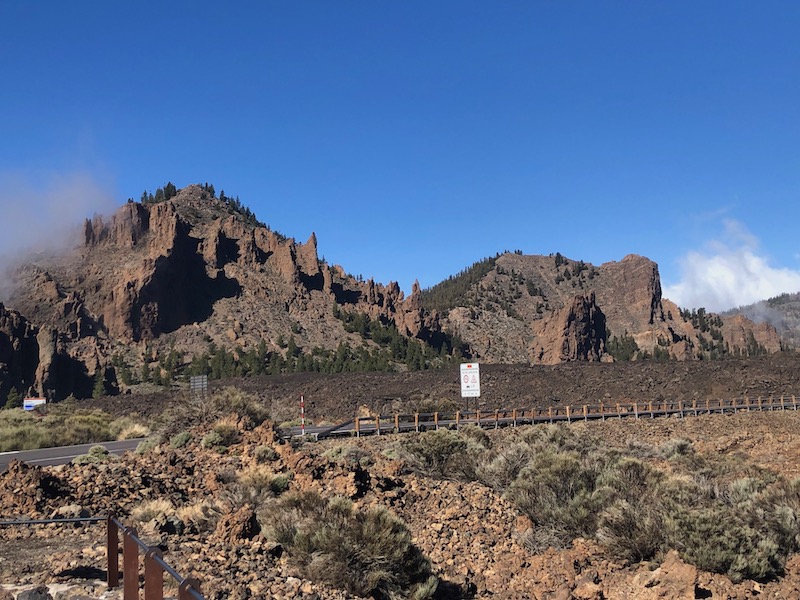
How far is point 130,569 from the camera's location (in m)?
5.00

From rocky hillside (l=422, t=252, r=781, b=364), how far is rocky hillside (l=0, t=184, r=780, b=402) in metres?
0.49

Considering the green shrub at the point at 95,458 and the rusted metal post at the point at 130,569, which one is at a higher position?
the rusted metal post at the point at 130,569

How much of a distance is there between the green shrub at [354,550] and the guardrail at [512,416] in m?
15.9

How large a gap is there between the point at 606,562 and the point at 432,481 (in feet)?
18.4

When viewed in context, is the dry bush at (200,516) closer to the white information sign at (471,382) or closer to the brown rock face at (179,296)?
the white information sign at (471,382)

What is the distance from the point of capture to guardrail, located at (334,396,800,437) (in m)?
26.5

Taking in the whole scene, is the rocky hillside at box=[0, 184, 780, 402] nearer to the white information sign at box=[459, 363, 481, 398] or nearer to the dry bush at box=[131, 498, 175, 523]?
the white information sign at box=[459, 363, 481, 398]

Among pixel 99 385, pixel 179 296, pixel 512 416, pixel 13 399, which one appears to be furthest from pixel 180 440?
pixel 179 296

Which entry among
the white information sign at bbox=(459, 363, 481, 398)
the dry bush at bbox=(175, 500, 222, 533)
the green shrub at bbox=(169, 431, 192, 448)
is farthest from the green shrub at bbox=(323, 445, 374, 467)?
the white information sign at bbox=(459, 363, 481, 398)

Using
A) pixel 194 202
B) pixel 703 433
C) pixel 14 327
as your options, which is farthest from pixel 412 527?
pixel 194 202

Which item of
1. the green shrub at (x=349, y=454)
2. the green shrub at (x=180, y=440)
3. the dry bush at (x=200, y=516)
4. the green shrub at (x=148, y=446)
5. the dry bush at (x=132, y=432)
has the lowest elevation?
the dry bush at (x=132, y=432)

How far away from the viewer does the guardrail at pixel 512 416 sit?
86.8 feet

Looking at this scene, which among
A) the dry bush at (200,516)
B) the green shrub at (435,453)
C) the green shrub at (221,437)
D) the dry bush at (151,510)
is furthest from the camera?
the green shrub at (221,437)

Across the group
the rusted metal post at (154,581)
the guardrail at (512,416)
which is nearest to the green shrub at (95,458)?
the guardrail at (512,416)
